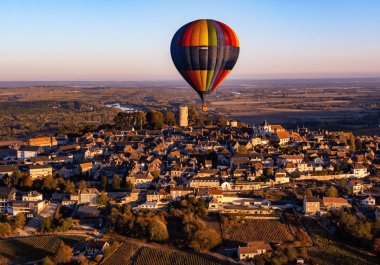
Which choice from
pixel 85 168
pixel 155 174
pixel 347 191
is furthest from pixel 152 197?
pixel 347 191

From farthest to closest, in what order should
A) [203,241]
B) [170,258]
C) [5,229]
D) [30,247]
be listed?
[5,229]
[30,247]
[203,241]
[170,258]

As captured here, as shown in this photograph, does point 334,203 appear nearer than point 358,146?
Yes

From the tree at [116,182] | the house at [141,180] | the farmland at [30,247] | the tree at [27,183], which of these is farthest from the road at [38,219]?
the house at [141,180]

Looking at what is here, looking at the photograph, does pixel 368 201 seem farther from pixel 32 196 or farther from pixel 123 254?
pixel 32 196

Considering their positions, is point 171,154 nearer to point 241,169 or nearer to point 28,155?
point 241,169

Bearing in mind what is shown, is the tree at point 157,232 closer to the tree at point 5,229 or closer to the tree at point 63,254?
the tree at point 63,254
